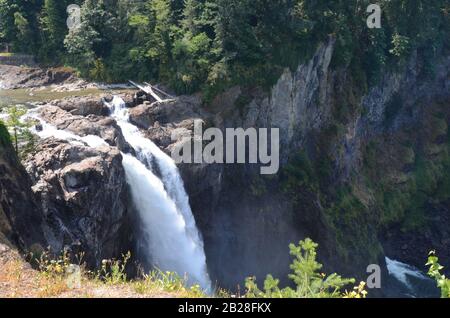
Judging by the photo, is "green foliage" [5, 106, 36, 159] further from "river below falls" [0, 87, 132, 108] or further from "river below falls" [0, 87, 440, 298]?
"river below falls" [0, 87, 132, 108]

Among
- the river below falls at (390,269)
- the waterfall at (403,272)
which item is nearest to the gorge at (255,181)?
the waterfall at (403,272)

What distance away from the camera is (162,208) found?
76.3 ft

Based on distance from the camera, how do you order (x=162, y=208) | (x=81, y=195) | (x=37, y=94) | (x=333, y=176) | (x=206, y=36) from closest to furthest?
(x=81, y=195) → (x=162, y=208) → (x=206, y=36) → (x=37, y=94) → (x=333, y=176)

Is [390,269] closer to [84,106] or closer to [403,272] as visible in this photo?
[403,272]

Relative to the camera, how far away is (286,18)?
31906 millimetres

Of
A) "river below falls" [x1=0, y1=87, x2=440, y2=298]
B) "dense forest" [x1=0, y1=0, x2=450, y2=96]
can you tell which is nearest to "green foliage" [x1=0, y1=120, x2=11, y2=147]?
"river below falls" [x1=0, y1=87, x2=440, y2=298]

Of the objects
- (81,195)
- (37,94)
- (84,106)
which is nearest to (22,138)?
(81,195)

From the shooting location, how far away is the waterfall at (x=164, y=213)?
75.5ft

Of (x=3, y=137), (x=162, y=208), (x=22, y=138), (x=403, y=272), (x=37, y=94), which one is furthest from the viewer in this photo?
(x=403, y=272)

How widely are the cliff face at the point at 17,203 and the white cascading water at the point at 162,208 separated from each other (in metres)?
4.69

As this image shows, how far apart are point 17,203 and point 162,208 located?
8098mm

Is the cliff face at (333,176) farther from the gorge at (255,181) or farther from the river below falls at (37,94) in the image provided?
the river below falls at (37,94)
